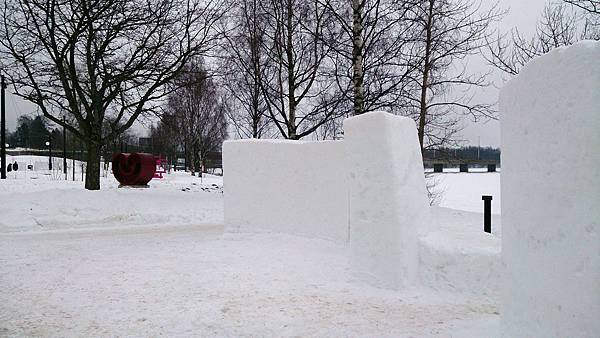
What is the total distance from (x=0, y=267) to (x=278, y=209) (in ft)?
14.2

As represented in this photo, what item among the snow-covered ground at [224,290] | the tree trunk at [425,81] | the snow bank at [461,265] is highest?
the tree trunk at [425,81]

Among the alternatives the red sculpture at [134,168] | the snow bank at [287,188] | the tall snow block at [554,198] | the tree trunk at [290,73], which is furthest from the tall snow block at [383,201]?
the red sculpture at [134,168]

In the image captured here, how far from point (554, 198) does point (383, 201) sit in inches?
116

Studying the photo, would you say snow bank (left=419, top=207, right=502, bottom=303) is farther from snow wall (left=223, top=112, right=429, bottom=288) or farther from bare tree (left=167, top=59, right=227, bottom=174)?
bare tree (left=167, top=59, right=227, bottom=174)

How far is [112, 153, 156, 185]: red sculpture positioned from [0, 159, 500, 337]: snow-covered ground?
10.3 m

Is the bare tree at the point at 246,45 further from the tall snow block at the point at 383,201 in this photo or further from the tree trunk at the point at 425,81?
the tall snow block at the point at 383,201

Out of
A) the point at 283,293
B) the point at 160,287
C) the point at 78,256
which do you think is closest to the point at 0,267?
the point at 78,256

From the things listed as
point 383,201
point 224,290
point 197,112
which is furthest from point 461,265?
point 197,112

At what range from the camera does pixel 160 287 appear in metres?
5.77

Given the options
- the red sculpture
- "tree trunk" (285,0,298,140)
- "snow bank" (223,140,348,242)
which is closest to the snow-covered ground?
"snow bank" (223,140,348,242)

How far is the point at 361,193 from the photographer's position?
6.10 m

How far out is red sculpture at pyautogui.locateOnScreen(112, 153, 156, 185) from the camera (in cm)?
1984

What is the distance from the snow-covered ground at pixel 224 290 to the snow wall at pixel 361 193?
275 mm

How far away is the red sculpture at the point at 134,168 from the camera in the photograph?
19.8 m
